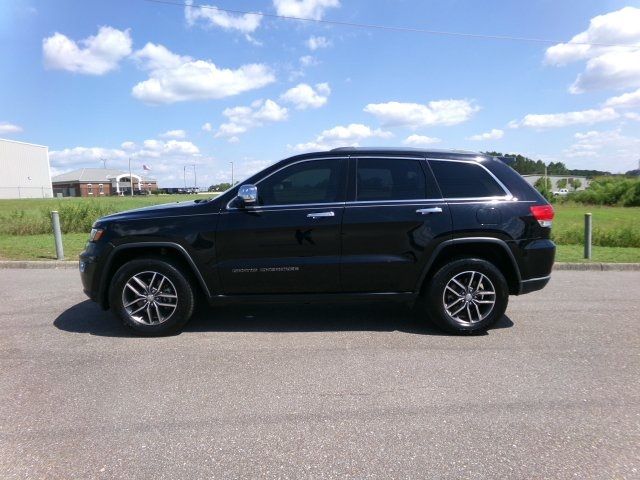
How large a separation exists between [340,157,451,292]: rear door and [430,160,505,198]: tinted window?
135 millimetres

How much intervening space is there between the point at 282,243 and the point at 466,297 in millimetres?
1981

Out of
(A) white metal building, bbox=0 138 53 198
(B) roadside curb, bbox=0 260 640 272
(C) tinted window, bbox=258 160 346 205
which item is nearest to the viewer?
(C) tinted window, bbox=258 160 346 205

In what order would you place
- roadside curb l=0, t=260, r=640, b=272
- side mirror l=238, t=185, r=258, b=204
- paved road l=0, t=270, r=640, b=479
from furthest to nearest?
roadside curb l=0, t=260, r=640, b=272
side mirror l=238, t=185, r=258, b=204
paved road l=0, t=270, r=640, b=479

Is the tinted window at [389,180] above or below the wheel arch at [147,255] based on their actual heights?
above

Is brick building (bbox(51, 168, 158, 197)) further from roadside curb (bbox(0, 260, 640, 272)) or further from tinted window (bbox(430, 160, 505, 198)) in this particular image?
tinted window (bbox(430, 160, 505, 198))

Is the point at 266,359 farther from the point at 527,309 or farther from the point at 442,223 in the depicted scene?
the point at 527,309

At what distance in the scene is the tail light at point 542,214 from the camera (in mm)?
4777

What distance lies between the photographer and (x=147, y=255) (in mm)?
4863

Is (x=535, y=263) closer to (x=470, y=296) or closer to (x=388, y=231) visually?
(x=470, y=296)

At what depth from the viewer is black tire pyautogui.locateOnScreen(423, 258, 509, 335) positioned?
188 inches

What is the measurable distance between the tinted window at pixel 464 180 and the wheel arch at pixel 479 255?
48 centimetres

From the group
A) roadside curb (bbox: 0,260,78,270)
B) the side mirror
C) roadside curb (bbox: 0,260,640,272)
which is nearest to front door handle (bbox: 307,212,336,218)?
the side mirror

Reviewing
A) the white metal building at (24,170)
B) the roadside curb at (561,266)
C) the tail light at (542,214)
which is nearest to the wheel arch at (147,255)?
the tail light at (542,214)

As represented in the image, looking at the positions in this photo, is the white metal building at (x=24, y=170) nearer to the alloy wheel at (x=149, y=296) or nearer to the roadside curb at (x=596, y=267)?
the alloy wheel at (x=149, y=296)
